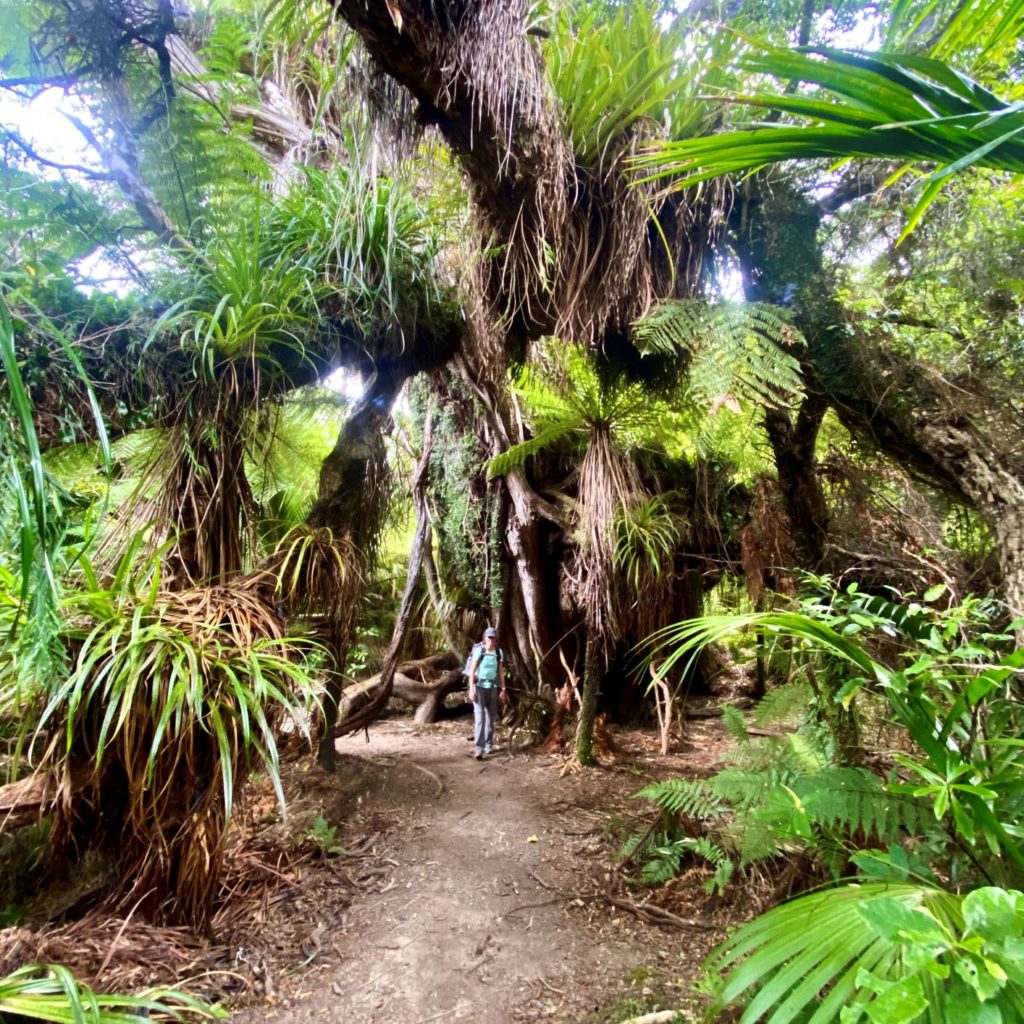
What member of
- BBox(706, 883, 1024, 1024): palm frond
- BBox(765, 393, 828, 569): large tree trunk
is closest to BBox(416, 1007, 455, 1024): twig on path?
BBox(706, 883, 1024, 1024): palm frond

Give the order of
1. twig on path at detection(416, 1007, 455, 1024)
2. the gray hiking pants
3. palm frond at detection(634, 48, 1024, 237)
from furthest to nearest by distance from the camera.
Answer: the gray hiking pants, twig on path at detection(416, 1007, 455, 1024), palm frond at detection(634, 48, 1024, 237)

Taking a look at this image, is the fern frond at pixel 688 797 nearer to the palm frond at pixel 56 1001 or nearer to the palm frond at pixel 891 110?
the palm frond at pixel 56 1001

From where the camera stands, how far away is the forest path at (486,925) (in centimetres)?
169

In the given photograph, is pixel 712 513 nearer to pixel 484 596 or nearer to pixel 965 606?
pixel 484 596

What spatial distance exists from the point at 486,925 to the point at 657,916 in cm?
68

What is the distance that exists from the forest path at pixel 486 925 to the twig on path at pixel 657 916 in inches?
1.6

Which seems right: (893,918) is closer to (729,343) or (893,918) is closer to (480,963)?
(729,343)

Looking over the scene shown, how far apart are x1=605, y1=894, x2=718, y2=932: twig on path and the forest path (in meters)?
0.04

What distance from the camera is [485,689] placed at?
168 inches

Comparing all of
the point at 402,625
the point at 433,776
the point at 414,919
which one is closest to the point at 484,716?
the point at 433,776

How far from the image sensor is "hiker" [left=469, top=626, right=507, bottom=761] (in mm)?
4258

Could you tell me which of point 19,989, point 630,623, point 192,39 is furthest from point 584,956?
point 192,39

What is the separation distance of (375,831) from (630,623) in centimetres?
230

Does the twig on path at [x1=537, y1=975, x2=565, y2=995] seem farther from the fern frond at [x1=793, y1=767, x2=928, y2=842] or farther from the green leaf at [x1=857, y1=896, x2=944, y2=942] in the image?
the green leaf at [x1=857, y1=896, x2=944, y2=942]
